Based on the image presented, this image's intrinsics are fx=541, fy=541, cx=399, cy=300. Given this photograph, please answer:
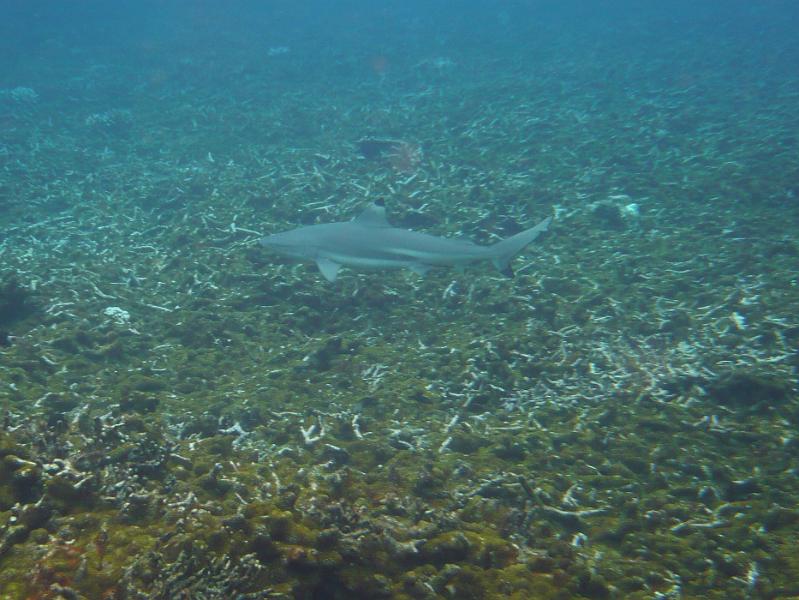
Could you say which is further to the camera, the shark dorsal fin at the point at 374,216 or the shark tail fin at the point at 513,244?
the shark dorsal fin at the point at 374,216

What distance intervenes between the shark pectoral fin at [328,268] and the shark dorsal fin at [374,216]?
45.6 inches

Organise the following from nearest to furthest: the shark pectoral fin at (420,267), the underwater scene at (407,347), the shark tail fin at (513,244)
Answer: the underwater scene at (407,347), the shark tail fin at (513,244), the shark pectoral fin at (420,267)

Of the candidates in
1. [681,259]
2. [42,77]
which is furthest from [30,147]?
[681,259]

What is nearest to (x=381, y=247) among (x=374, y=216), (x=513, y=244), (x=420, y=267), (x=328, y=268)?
(x=374, y=216)

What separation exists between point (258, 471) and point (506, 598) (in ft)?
12.0

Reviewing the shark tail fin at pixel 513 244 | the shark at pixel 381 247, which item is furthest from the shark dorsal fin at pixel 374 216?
the shark tail fin at pixel 513 244

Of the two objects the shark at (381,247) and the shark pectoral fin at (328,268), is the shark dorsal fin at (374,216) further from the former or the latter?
the shark pectoral fin at (328,268)

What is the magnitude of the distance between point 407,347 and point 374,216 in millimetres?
3333

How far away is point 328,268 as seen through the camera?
12617mm

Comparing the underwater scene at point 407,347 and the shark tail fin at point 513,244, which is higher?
the shark tail fin at point 513,244

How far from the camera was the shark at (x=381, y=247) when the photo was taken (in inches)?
478

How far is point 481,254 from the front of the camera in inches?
478

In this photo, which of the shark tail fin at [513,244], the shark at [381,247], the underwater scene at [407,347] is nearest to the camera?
the underwater scene at [407,347]

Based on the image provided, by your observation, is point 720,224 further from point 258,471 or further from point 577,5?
point 577,5
